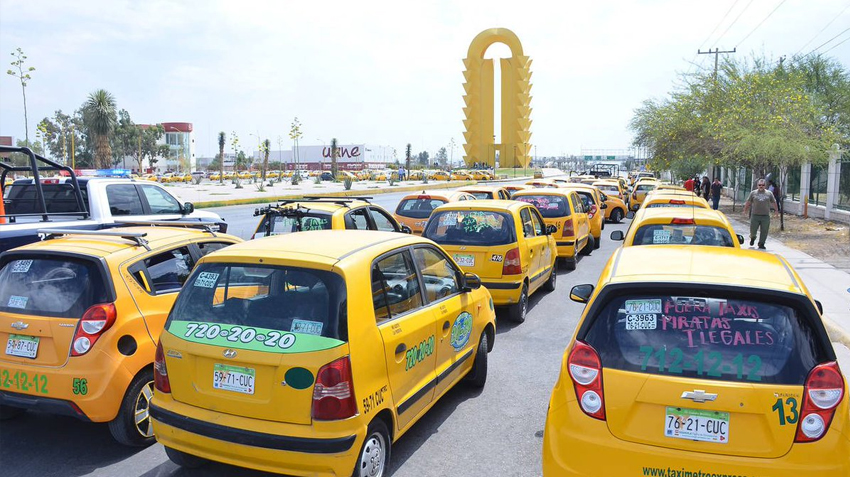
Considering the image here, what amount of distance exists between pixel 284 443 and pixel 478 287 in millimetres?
2882

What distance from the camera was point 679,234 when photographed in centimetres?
818

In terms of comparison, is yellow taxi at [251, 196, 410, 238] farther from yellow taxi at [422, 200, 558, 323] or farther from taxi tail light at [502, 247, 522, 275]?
taxi tail light at [502, 247, 522, 275]

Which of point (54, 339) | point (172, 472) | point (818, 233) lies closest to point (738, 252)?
point (172, 472)

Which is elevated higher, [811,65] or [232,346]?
[811,65]

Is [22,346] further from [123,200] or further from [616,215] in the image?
[616,215]

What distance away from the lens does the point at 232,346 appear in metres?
3.90

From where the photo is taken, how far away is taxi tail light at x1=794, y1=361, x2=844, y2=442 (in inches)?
123

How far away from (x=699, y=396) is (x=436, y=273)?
2.82 m

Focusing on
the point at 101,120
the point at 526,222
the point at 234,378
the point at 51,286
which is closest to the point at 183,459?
the point at 234,378

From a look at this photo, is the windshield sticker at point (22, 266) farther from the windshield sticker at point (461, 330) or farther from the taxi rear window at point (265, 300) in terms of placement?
the windshield sticker at point (461, 330)

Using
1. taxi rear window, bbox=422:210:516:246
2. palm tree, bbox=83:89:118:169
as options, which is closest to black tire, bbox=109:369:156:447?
taxi rear window, bbox=422:210:516:246

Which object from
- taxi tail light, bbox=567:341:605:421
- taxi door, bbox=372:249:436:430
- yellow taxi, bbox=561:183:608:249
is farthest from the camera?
yellow taxi, bbox=561:183:608:249

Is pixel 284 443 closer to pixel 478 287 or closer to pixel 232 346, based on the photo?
pixel 232 346

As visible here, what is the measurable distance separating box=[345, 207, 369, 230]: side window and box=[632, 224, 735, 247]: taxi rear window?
12.4ft
